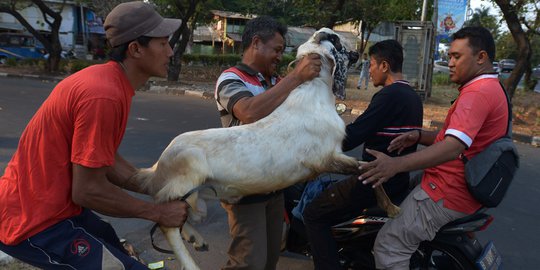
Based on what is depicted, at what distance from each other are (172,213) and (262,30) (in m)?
1.13

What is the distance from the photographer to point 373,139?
8.54 ft

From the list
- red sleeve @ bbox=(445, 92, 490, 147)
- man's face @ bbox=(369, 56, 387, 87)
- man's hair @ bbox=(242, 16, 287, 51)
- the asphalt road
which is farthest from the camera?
the asphalt road

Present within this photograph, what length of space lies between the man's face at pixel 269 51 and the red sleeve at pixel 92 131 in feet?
3.33

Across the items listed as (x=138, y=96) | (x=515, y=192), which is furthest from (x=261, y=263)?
(x=138, y=96)

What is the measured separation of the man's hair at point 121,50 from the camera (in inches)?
74.1

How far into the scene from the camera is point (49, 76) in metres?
18.1

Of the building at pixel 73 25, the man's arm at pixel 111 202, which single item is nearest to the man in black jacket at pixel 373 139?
the man's arm at pixel 111 202

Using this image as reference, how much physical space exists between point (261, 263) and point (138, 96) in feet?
37.3

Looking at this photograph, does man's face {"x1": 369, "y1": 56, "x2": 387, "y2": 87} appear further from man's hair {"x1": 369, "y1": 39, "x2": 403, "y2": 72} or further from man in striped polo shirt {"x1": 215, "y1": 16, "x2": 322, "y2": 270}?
man in striped polo shirt {"x1": 215, "y1": 16, "x2": 322, "y2": 270}

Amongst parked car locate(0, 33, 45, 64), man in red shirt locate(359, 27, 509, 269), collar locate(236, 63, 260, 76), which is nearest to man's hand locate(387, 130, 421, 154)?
man in red shirt locate(359, 27, 509, 269)

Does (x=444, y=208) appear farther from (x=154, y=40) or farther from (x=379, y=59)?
(x=154, y=40)

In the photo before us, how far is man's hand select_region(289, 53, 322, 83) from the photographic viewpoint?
7.20 feet

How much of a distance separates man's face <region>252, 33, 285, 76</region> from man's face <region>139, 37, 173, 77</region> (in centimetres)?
65

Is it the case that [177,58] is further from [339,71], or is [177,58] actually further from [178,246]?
[178,246]
